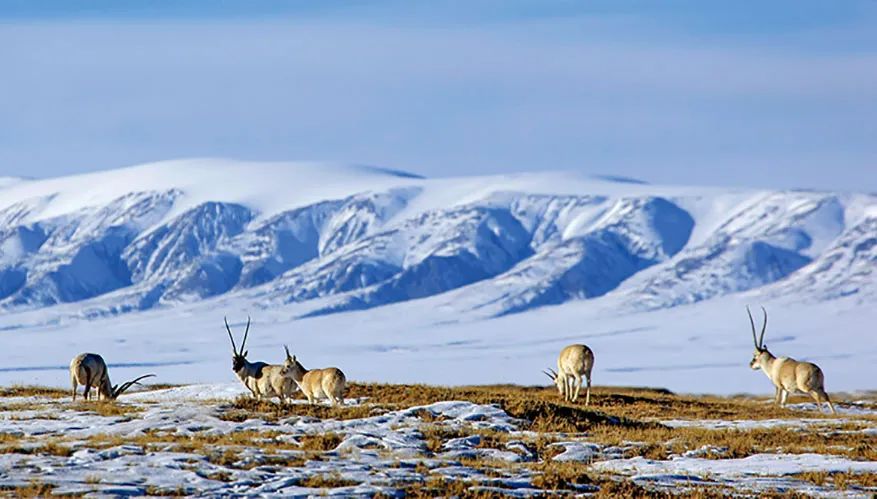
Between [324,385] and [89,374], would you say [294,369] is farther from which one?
[89,374]

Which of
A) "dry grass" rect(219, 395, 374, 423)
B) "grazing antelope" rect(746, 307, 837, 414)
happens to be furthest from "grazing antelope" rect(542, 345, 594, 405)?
"dry grass" rect(219, 395, 374, 423)

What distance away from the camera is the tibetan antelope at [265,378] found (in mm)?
34781

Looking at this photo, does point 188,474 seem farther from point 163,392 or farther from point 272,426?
point 163,392

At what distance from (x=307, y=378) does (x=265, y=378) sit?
1.92 metres

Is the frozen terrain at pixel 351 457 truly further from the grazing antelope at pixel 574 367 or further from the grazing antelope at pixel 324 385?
the grazing antelope at pixel 574 367

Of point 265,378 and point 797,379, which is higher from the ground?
point 797,379

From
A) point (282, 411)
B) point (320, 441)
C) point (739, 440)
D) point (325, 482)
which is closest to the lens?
point (325, 482)

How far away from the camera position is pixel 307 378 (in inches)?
1328

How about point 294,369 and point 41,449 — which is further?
point 294,369

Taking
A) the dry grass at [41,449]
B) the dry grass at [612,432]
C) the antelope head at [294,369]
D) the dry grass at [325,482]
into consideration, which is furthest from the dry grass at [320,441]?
the antelope head at [294,369]

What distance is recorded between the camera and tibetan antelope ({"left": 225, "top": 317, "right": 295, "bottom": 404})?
→ 34.8m

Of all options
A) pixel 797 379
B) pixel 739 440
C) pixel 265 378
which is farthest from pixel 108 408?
pixel 797 379

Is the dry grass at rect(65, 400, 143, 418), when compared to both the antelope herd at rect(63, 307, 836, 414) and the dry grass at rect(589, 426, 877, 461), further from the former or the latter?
the dry grass at rect(589, 426, 877, 461)

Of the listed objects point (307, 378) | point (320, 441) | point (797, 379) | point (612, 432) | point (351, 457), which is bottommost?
point (351, 457)
